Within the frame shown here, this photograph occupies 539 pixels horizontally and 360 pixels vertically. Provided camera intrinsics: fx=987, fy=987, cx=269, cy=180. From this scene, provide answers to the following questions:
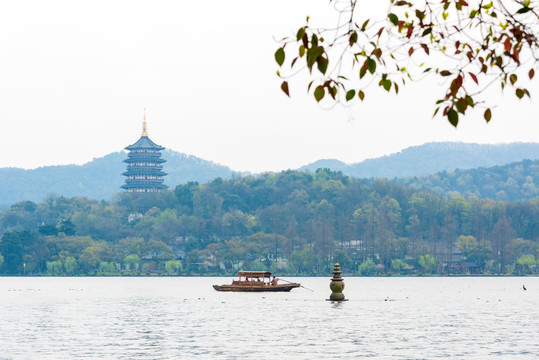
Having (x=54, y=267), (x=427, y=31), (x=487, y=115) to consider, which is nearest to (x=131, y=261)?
(x=54, y=267)

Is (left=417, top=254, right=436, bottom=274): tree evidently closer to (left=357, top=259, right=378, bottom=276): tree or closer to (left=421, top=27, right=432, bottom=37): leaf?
(left=357, top=259, right=378, bottom=276): tree

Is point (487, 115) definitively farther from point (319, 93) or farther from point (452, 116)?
point (319, 93)

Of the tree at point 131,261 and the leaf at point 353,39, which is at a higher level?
the tree at point 131,261

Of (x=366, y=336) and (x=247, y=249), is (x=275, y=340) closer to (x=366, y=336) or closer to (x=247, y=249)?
(x=366, y=336)

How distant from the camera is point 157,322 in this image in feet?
218

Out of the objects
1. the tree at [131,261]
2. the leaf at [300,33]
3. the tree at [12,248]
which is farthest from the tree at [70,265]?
the leaf at [300,33]

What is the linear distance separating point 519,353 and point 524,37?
33078 mm

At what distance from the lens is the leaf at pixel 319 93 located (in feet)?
42.7

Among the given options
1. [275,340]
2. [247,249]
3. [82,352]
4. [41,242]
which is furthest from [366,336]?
[41,242]

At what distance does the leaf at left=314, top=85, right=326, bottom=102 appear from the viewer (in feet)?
42.7

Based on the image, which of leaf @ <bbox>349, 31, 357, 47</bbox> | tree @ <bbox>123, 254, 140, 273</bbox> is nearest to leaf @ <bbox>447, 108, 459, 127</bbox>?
leaf @ <bbox>349, 31, 357, 47</bbox>

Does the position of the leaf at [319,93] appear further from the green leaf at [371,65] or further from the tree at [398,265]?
the tree at [398,265]

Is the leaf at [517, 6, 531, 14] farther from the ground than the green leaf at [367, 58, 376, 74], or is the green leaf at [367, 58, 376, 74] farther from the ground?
the leaf at [517, 6, 531, 14]

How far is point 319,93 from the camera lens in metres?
13.1
